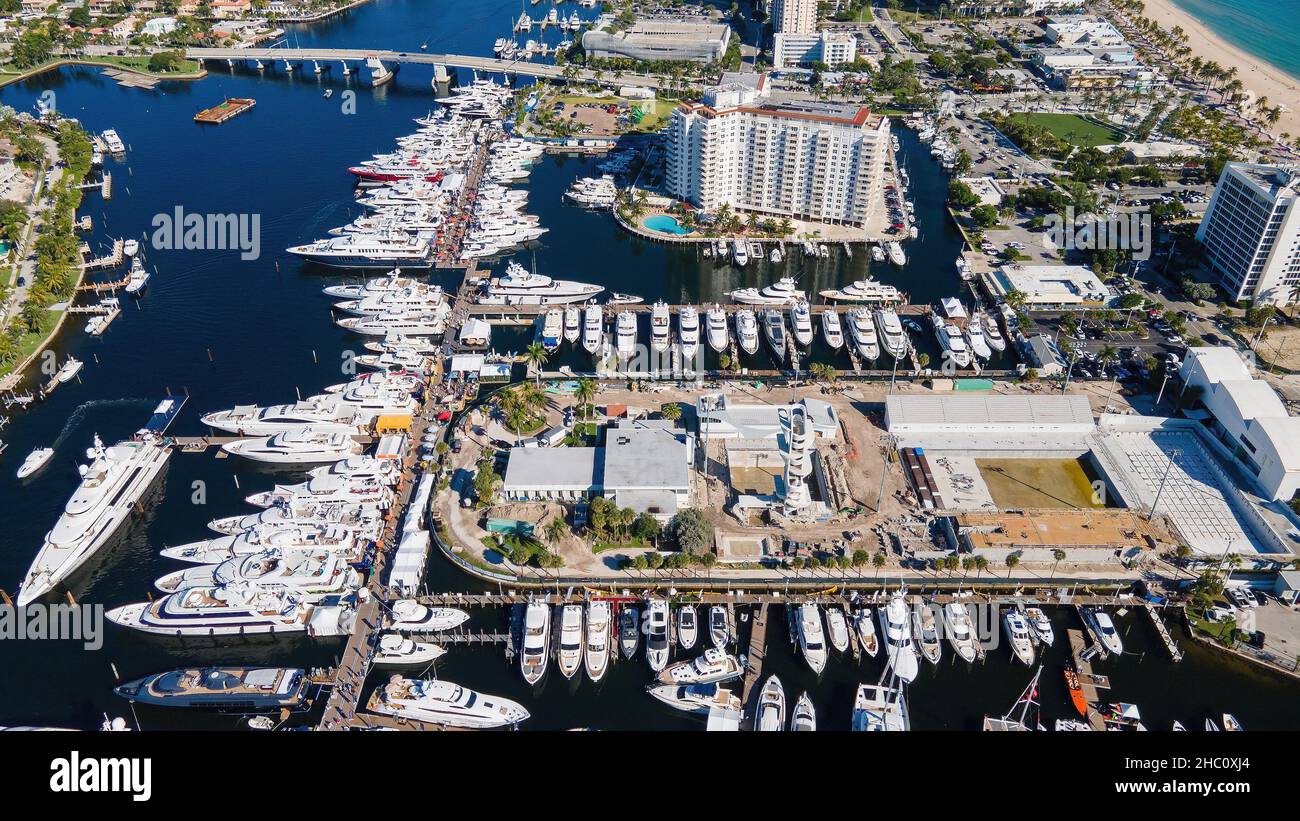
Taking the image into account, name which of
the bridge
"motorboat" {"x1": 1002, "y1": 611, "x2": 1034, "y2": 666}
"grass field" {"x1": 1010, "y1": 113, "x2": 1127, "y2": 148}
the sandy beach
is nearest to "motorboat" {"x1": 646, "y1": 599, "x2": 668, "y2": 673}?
"motorboat" {"x1": 1002, "y1": 611, "x2": 1034, "y2": 666}

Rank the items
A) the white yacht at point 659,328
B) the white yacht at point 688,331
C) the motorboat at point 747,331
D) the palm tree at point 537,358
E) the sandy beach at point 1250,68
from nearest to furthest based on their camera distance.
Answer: the palm tree at point 537,358, the white yacht at point 688,331, the motorboat at point 747,331, the white yacht at point 659,328, the sandy beach at point 1250,68

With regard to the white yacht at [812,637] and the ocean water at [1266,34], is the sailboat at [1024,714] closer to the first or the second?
the white yacht at [812,637]

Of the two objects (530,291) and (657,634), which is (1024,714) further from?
(530,291)

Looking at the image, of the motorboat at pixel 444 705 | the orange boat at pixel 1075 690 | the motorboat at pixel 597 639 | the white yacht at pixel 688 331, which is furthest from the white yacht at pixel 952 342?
the motorboat at pixel 444 705

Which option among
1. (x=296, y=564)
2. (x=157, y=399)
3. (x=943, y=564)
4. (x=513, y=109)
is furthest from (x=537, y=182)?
(x=943, y=564)

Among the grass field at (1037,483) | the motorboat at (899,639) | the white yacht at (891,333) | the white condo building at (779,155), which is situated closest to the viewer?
the motorboat at (899,639)

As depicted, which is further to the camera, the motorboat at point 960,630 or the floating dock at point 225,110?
the floating dock at point 225,110

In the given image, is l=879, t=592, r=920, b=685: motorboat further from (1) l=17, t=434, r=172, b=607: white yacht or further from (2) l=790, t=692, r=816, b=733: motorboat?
(1) l=17, t=434, r=172, b=607: white yacht
